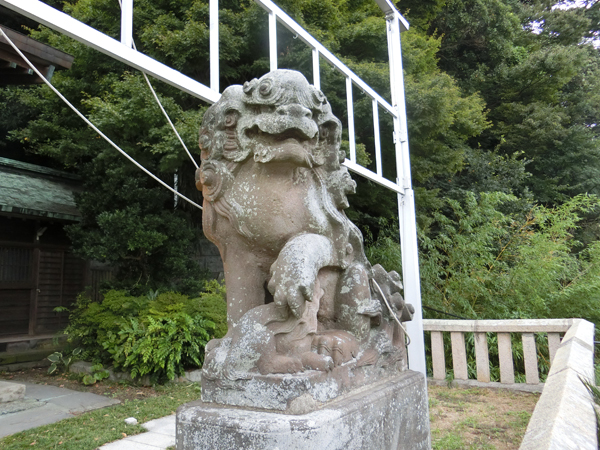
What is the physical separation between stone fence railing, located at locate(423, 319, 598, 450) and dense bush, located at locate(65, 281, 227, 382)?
273cm

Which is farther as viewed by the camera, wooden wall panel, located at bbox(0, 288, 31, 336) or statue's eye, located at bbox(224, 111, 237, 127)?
wooden wall panel, located at bbox(0, 288, 31, 336)

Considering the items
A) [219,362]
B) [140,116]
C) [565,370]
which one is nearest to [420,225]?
[140,116]

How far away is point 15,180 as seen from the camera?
23.5 ft

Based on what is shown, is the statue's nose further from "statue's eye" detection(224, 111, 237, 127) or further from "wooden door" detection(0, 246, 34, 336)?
"wooden door" detection(0, 246, 34, 336)

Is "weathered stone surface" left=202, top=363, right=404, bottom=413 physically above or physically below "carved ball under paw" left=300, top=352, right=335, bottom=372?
below

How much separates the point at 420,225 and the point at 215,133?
22.0 ft

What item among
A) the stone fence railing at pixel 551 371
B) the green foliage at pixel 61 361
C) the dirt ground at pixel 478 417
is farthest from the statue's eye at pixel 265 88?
the green foliage at pixel 61 361

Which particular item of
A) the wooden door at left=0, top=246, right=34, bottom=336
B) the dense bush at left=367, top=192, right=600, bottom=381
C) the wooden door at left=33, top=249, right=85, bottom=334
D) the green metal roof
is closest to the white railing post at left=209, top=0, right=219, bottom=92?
the dense bush at left=367, top=192, right=600, bottom=381

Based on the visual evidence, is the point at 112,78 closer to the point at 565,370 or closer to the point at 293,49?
the point at 293,49

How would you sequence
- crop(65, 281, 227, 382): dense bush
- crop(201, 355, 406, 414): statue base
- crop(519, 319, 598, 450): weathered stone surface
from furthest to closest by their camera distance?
crop(65, 281, 227, 382): dense bush
crop(201, 355, 406, 414): statue base
crop(519, 319, 598, 450): weathered stone surface

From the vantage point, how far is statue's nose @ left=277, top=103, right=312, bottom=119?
74.3 inches

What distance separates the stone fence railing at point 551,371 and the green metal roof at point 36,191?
5412mm

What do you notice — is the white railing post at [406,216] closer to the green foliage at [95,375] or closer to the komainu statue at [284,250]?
the komainu statue at [284,250]

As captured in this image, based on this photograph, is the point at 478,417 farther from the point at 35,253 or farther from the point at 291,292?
the point at 35,253
